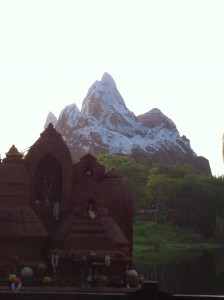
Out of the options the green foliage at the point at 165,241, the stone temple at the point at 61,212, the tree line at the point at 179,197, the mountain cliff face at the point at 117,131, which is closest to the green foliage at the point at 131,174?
the tree line at the point at 179,197

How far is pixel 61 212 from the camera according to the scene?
18.1 meters

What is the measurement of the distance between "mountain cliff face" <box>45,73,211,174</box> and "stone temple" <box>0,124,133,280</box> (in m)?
59.5

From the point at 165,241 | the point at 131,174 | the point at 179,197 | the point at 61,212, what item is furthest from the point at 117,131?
the point at 61,212

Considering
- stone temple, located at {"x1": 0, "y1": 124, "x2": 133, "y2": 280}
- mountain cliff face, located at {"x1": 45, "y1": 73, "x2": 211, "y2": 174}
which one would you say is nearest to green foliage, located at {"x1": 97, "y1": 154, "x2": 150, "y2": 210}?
mountain cliff face, located at {"x1": 45, "y1": 73, "x2": 211, "y2": 174}

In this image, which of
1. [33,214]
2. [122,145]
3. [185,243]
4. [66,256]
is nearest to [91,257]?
[66,256]

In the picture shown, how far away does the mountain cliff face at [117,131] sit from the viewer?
3195 inches

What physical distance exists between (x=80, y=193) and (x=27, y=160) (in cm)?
190

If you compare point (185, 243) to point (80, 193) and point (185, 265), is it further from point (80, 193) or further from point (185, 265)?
point (80, 193)

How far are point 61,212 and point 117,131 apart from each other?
6916 centimetres

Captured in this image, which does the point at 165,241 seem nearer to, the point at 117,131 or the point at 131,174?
the point at 131,174

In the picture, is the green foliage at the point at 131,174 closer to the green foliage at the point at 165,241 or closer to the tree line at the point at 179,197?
the tree line at the point at 179,197

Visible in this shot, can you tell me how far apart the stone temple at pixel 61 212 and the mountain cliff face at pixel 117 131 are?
5955 cm

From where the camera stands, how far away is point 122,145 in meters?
82.1

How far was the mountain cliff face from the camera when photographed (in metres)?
81.1
